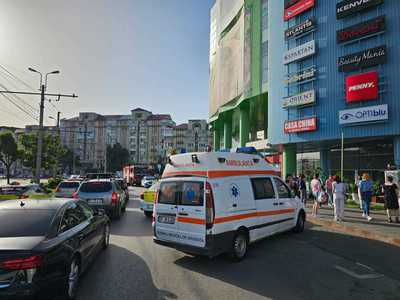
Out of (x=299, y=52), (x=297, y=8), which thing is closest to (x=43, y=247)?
(x=299, y=52)

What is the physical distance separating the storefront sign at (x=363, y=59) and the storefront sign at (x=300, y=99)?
8.83 ft

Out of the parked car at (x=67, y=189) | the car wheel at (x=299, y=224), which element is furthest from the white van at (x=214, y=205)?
the parked car at (x=67, y=189)

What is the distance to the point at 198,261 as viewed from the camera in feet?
20.4

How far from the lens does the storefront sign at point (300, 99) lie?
22469 millimetres

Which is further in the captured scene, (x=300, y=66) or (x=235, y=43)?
(x=235, y=43)

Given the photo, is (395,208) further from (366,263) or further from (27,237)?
(27,237)

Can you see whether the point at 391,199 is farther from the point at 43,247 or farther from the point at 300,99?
the point at 300,99

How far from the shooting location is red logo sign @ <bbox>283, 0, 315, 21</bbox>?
23.0 m

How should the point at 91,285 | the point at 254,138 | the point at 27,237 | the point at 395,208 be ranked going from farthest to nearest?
the point at 254,138 → the point at 395,208 → the point at 91,285 → the point at 27,237

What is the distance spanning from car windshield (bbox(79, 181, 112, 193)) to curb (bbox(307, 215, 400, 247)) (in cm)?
826

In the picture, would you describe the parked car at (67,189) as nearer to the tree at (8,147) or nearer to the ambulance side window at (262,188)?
the ambulance side window at (262,188)

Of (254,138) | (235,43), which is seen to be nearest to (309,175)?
(254,138)

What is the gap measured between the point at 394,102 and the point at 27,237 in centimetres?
2067

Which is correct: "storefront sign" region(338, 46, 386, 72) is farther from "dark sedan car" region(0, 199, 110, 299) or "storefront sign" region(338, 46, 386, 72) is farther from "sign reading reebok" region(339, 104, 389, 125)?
"dark sedan car" region(0, 199, 110, 299)
